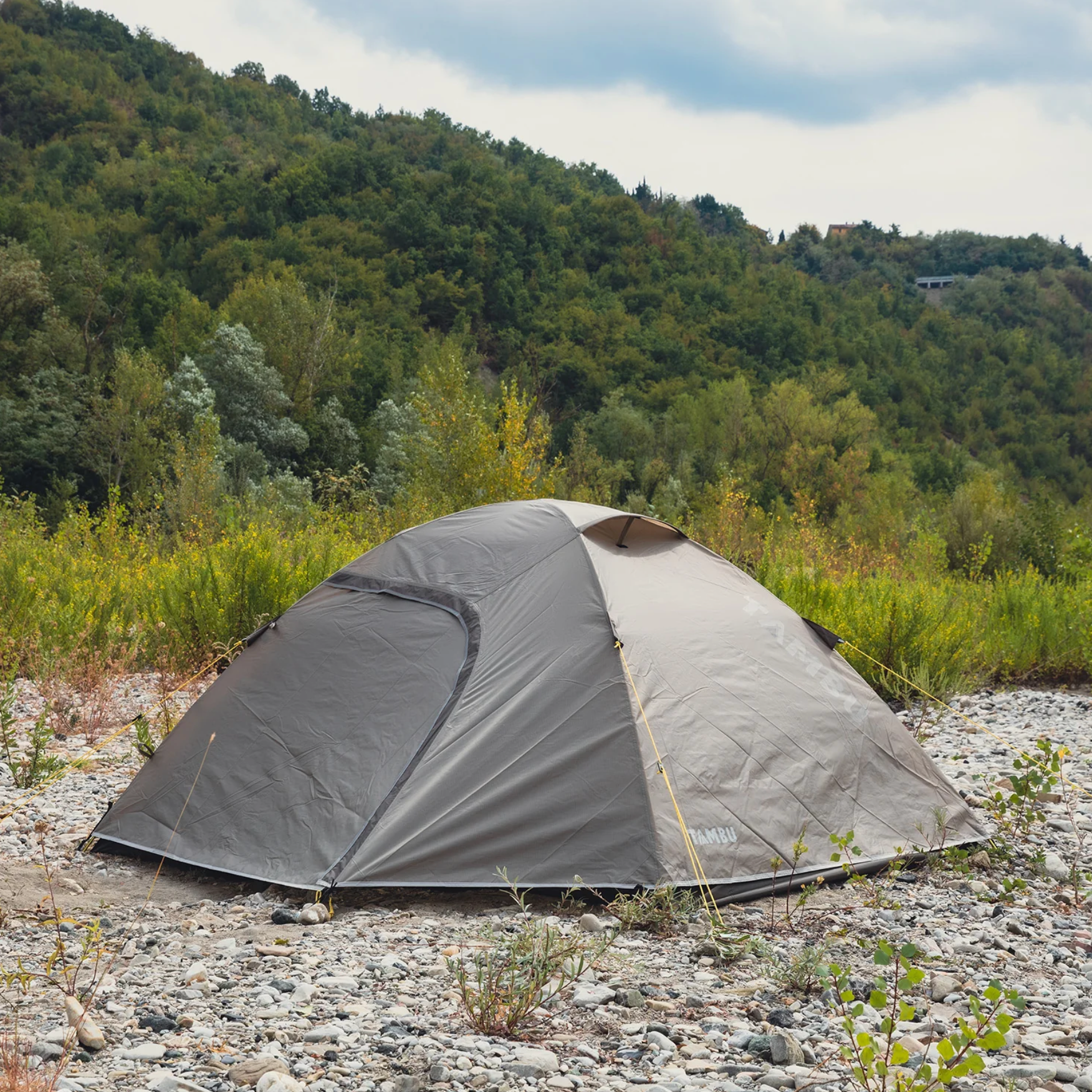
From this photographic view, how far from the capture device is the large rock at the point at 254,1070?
2.34 meters

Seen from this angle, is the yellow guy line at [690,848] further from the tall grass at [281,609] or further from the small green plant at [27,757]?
the tall grass at [281,609]

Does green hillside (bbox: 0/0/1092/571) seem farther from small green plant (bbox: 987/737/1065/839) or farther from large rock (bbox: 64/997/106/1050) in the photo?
large rock (bbox: 64/997/106/1050)

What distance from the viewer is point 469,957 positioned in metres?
3.15

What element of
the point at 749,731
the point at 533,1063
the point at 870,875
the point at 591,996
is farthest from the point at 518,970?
the point at 870,875

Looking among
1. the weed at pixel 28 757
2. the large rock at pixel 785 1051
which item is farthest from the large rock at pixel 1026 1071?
the weed at pixel 28 757

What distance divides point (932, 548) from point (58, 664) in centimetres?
1190

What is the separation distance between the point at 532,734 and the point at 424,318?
45.7 meters

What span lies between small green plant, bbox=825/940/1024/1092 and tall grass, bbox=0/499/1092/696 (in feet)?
16.2

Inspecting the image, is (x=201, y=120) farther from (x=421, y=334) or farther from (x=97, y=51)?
(x=421, y=334)

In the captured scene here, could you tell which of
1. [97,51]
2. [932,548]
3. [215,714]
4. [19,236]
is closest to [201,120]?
[97,51]

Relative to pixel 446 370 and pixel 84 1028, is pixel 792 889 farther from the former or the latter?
pixel 446 370

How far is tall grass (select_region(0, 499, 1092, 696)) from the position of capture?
7.60 m

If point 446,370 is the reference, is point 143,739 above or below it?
below

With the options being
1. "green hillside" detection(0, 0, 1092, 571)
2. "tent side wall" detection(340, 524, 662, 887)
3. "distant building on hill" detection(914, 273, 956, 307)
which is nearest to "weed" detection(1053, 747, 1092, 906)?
"tent side wall" detection(340, 524, 662, 887)
